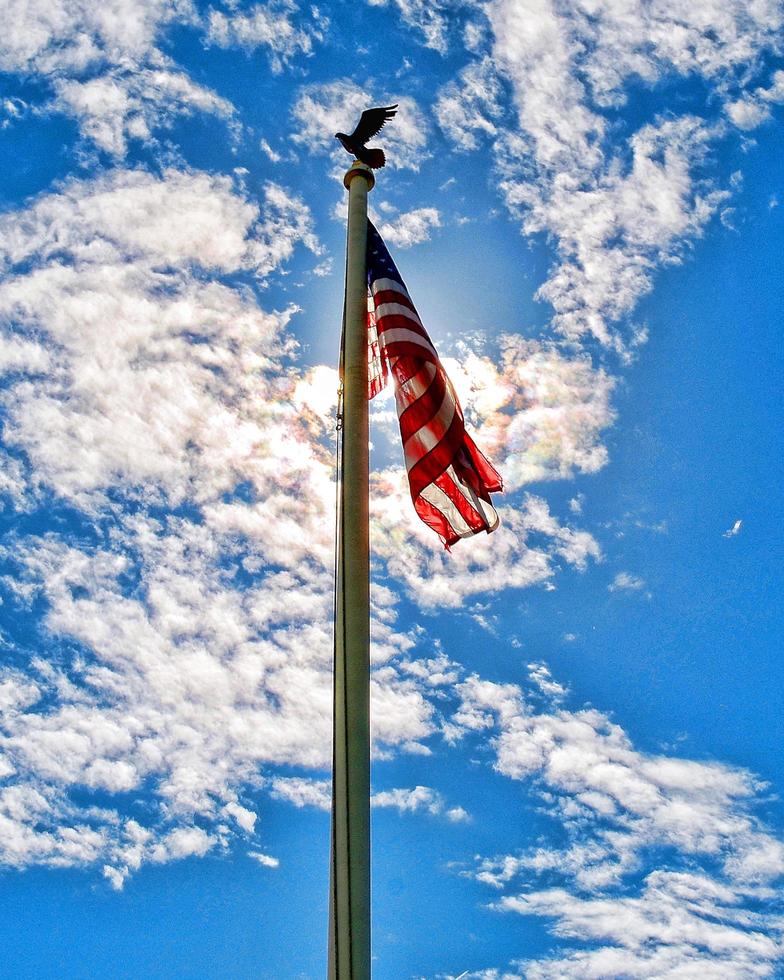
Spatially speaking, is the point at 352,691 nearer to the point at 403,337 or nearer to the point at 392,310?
the point at 403,337

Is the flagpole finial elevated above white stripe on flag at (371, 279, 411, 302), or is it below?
above

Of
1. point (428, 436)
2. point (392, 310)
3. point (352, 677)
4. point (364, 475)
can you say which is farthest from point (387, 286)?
point (352, 677)

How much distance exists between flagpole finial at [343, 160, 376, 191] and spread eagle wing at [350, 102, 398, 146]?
96cm

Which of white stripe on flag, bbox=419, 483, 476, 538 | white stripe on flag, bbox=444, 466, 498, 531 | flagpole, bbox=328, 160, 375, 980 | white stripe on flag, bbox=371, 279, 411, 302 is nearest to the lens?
flagpole, bbox=328, 160, 375, 980

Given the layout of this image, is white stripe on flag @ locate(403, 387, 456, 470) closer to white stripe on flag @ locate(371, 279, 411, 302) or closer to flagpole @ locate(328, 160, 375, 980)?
flagpole @ locate(328, 160, 375, 980)

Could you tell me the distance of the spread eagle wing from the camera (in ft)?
50.0

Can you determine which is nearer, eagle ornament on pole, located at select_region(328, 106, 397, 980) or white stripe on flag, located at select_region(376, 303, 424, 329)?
eagle ornament on pole, located at select_region(328, 106, 397, 980)

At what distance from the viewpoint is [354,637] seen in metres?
10.1

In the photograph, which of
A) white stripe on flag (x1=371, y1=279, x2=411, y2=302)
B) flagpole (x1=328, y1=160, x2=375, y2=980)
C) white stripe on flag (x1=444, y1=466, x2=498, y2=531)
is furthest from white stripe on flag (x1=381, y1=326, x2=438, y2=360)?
white stripe on flag (x1=444, y1=466, x2=498, y2=531)

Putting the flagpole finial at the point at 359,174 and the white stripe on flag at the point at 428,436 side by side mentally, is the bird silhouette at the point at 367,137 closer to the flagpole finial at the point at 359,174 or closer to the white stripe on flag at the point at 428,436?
the flagpole finial at the point at 359,174

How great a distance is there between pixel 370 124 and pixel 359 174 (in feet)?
5.77

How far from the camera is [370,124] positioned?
611 inches

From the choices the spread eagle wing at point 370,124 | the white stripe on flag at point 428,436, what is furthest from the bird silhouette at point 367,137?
the white stripe on flag at point 428,436

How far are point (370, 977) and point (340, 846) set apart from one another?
1.16 metres
